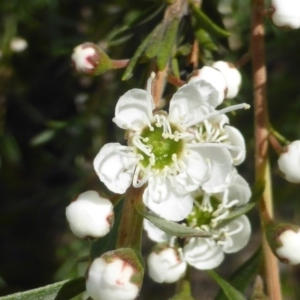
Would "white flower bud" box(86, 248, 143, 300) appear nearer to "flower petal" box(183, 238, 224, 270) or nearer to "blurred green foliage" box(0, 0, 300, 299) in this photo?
"flower petal" box(183, 238, 224, 270)

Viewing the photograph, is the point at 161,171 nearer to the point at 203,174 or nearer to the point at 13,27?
the point at 203,174

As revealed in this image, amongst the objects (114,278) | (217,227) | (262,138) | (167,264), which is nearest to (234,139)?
(262,138)

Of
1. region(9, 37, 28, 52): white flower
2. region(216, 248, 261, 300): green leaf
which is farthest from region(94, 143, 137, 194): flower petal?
region(9, 37, 28, 52): white flower

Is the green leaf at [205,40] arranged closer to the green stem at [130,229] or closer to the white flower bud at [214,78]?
the white flower bud at [214,78]

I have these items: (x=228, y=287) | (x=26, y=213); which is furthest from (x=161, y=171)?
(x=26, y=213)

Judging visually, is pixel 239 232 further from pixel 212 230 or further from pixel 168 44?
pixel 168 44

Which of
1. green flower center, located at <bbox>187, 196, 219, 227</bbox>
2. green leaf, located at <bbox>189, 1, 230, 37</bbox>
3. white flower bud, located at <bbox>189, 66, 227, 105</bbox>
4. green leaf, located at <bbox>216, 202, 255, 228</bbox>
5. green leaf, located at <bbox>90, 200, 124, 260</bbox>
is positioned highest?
green leaf, located at <bbox>189, 1, 230, 37</bbox>
